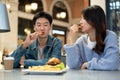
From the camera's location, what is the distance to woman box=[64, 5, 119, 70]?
6.46 ft

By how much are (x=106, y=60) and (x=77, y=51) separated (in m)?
0.32

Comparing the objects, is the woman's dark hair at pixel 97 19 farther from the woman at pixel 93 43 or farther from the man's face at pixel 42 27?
the man's face at pixel 42 27

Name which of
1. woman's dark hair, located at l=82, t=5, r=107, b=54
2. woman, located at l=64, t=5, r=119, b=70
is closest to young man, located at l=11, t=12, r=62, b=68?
woman, located at l=64, t=5, r=119, b=70

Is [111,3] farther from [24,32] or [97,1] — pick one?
[24,32]

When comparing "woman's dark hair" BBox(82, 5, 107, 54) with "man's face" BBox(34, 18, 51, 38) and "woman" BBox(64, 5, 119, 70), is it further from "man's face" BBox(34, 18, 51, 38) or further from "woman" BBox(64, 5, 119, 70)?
"man's face" BBox(34, 18, 51, 38)

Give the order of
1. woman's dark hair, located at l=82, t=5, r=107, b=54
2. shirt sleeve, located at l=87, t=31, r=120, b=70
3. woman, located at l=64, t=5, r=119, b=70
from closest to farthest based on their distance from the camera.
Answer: shirt sleeve, located at l=87, t=31, r=120, b=70, woman, located at l=64, t=5, r=119, b=70, woman's dark hair, located at l=82, t=5, r=107, b=54

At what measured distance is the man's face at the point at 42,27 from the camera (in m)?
2.37

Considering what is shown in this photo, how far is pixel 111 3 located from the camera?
3.36 meters

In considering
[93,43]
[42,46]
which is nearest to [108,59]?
[93,43]

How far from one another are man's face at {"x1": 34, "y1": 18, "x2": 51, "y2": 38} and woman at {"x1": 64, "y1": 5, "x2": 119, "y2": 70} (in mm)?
291

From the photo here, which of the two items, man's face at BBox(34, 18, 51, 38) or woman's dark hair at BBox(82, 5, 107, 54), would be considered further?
man's face at BBox(34, 18, 51, 38)

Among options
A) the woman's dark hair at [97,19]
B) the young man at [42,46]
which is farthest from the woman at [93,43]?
the young man at [42,46]

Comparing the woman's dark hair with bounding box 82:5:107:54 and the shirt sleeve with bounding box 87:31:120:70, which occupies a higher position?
the woman's dark hair with bounding box 82:5:107:54

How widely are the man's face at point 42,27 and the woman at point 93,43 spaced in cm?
29
